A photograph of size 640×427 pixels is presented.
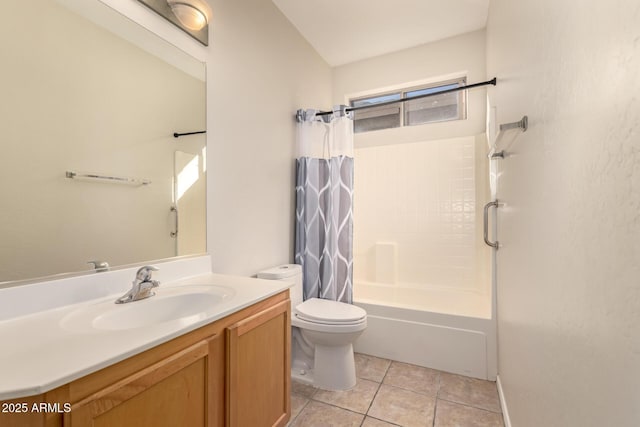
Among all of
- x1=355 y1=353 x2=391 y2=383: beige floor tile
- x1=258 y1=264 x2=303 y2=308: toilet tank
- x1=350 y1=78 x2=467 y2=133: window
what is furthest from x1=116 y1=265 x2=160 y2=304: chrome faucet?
x1=350 y1=78 x2=467 y2=133: window

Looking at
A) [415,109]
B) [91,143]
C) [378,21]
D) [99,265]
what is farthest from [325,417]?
[378,21]

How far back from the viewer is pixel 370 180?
3113 mm

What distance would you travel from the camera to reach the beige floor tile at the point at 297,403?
5.44ft

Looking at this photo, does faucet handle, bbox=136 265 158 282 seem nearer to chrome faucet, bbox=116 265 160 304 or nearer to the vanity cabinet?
Result: chrome faucet, bbox=116 265 160 304

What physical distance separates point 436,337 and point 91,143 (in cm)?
230

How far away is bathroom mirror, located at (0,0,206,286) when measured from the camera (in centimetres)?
95

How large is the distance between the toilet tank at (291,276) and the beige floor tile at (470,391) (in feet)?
3.61

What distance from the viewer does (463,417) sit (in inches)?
63.6

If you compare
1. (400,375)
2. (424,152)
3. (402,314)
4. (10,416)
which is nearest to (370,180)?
(424,152)

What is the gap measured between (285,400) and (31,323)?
1049mm

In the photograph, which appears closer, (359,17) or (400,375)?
(400,375)

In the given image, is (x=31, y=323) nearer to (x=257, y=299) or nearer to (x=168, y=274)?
(x=168, y=274)

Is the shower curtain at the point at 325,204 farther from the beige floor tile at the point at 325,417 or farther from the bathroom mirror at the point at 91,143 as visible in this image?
the bathroom mirror at the point at 91,143

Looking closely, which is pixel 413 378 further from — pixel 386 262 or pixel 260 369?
pixel 260 369
